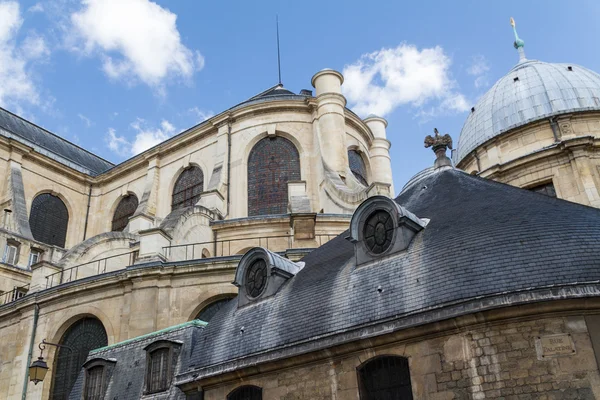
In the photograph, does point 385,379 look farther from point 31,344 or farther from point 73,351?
point 31,344

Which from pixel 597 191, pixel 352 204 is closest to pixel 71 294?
pixel 352 204

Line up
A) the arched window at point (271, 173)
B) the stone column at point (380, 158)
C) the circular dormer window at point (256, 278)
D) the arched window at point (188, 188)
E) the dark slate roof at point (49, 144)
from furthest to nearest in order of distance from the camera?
the dark slate roof at point (49, 144), the stone column at point (380, 158), the arched window at point (188, 188), the arched window at point (271, 173), the circular dormer window at point (256, 278)

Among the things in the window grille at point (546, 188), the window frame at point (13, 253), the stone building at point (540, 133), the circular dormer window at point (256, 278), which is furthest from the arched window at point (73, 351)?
the window grille at point (546, 188)

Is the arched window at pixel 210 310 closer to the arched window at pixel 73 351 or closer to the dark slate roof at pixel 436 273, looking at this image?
the arched window at pixel 73 351

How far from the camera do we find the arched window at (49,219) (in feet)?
93.6

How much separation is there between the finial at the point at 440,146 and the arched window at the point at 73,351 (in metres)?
10.3

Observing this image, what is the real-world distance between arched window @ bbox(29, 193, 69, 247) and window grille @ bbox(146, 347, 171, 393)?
18876mm

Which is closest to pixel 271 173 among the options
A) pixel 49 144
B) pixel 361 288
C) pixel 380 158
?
pixel 380 158

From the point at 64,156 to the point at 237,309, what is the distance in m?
24.9

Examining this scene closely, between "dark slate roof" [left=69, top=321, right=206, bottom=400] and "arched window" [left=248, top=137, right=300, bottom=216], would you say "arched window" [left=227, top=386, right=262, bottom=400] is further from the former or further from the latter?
"arched window" [left=248, top=137, right=300, bottom=216]

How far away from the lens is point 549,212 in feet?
29.3

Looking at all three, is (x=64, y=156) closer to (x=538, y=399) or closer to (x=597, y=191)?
(x=597, y=191)

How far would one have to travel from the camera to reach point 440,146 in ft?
41.1

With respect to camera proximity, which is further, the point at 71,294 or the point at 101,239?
the point at 101,239
